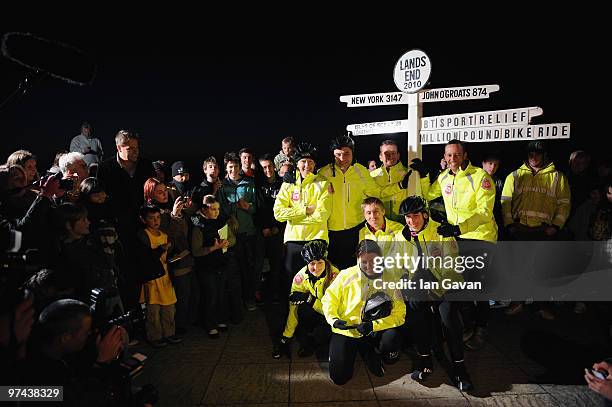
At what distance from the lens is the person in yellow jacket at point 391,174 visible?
16.7 feet

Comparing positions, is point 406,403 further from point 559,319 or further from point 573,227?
point 573,227

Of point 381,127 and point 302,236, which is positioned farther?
point 381,127

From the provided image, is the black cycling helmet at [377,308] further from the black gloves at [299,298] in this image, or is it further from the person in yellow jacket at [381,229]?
the black gloves at [299,298]

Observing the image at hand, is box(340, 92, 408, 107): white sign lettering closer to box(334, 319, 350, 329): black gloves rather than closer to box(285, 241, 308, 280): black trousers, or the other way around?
box(285, 241, 308, 280): black trousers

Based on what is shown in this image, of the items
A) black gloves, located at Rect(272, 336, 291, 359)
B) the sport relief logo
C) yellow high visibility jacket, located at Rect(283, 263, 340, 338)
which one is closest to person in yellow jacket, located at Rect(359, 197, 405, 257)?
yellow high visibility jacket, located at Rect(283, 263, 340, 338)

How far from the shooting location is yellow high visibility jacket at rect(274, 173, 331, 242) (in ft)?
14.9

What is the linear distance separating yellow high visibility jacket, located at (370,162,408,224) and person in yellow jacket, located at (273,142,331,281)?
91 centimetres

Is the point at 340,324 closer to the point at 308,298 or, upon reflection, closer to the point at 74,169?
the point at 308,298

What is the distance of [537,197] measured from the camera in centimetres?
512

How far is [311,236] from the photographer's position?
4.58 metres

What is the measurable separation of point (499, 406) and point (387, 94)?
4060mm

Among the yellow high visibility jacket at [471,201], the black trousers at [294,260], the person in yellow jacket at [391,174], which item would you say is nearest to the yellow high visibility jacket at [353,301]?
the black trousers at [294,260]

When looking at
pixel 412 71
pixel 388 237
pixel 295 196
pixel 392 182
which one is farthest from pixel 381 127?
pixel 388 237

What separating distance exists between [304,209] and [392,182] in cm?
130
